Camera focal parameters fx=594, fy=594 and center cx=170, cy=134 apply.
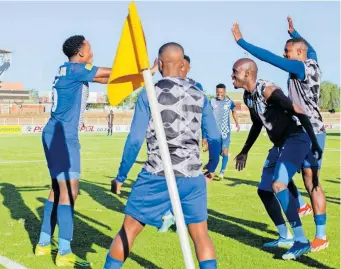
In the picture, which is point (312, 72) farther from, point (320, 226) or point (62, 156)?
point (62, 156)

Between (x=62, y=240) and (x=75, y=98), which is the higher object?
(x=75, y=98)

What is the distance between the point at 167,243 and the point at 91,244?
90 cm

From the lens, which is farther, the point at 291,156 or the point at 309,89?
the point at 309,89

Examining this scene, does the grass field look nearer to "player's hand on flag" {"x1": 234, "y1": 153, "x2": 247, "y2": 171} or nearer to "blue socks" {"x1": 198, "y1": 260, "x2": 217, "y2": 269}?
"player's hand on flag" {"x1": 234, "y1": 153, "x2": 247, "y2": 171}

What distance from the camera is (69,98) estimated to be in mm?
6230

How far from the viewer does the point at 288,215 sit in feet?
21.9

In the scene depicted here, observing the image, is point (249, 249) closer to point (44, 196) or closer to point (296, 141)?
point (296, 141)

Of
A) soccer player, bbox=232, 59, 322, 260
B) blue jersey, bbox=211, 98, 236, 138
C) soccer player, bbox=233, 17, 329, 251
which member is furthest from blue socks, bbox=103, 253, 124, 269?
blue jersey, bbox=211, 98, 236, 138

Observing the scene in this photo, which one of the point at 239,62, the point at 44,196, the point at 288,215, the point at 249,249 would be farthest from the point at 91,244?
the point at 44,196

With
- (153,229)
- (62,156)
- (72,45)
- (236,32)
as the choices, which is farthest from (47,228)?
(236,32)

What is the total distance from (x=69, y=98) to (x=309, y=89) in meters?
2.71

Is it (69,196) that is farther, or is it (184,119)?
(69,196)

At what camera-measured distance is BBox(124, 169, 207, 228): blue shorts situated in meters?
4.59

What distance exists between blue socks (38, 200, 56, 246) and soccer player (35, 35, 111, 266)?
0.39 feet
